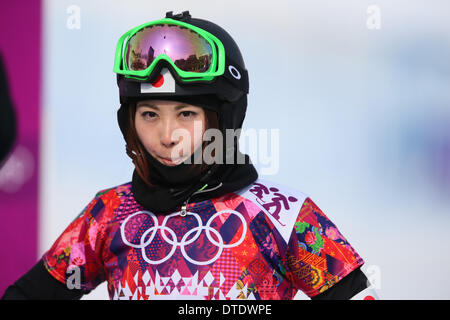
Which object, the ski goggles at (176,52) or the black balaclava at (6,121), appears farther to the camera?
the ski goggles at (176,52)

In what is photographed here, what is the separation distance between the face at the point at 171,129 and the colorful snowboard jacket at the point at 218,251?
0.56 feet

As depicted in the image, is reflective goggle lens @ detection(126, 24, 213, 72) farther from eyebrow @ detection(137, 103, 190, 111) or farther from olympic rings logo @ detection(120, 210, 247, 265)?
olympic rings logo @ detection(120, 210, 247, 265)

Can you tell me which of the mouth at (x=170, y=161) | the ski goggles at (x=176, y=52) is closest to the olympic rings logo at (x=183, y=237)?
the mouth at (x=170, y=161)

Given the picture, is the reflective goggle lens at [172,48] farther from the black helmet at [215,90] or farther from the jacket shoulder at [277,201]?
the jacket shoulder at [277,201]

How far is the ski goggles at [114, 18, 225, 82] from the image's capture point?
178 centimetres

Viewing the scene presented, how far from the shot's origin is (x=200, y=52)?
1821 mm

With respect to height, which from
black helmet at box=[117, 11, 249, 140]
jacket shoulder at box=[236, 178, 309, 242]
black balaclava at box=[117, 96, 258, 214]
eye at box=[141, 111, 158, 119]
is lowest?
jacket shoulder at box=[236, 178, 309, 242]

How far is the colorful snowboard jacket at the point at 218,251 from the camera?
5.72 ft

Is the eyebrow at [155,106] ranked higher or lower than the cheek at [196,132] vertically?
higher

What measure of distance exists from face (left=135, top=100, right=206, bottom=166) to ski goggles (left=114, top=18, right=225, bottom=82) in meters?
0.09

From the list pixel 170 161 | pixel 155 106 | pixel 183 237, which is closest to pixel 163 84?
pixel 155 106

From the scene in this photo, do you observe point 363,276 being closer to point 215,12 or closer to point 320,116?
point 320,116

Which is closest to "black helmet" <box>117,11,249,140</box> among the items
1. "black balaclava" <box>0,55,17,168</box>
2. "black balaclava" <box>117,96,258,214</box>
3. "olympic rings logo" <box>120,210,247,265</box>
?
"black balaclava" <box>117,96,258,214</box>

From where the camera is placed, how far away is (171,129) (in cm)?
178
